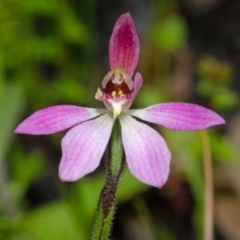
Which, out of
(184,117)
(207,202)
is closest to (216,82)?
(207,202)

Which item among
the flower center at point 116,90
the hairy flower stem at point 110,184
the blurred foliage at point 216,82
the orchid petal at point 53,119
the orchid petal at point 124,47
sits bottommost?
the hairy flower stem at point 110,184

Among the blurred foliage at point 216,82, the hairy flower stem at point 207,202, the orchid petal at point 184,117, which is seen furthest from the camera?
the blurred foliage at point 216,82

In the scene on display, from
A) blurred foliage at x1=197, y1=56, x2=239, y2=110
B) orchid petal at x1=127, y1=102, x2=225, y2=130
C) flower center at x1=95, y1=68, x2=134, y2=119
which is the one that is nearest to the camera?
orchid petal at x1=127, y1=102, x2=225, y2=130

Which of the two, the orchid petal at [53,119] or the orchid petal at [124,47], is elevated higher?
the orchid petal at [124,47]

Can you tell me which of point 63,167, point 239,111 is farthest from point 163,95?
point 63,167

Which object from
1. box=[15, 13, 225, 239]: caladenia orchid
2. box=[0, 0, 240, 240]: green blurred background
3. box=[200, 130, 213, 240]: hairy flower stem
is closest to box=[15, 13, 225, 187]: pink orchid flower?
box=[15, 13, 225, 239]: caladenia orchid

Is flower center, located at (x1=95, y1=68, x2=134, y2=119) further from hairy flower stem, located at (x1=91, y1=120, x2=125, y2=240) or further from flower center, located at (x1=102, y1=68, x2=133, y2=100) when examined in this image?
hairy flower stem, located at (x1=91, y1=120, x2=125, y2=240)

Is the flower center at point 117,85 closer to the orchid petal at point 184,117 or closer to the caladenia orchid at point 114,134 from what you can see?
the caladenia orchid at point 114,134

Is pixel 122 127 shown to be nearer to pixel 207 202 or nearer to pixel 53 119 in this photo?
pixel 53 119

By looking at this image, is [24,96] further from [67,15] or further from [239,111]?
[239,111]

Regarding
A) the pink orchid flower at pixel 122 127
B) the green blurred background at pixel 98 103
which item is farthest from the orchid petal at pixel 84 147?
the green blurred background at pixel 98 103
